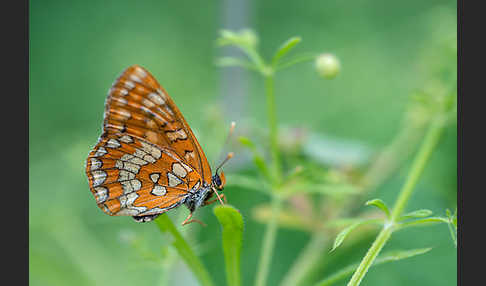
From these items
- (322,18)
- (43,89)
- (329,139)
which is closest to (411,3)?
(322,18)

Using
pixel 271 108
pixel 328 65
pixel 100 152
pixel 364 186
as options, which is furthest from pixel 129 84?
pixel 364 186

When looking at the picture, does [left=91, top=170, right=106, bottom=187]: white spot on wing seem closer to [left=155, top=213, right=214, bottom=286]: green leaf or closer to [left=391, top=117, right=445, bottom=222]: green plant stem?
[left=155, top=213, right=214, bottom=286]: green leaf

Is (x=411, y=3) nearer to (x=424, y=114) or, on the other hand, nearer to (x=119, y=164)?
(x=424, y=114)

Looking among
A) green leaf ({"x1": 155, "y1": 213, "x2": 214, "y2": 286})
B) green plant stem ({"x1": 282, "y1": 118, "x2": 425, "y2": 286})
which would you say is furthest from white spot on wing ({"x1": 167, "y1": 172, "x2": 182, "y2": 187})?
green plant stem ({"x1": 282, "y1": 118, "x2": 425, "y2": 286})

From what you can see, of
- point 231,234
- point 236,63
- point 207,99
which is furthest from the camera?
point 207,99

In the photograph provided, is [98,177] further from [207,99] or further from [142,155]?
[207,99]

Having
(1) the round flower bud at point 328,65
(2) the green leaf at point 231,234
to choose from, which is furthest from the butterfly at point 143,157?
(1) the round flower bud at point 328,65

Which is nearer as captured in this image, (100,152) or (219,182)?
(100,152)
